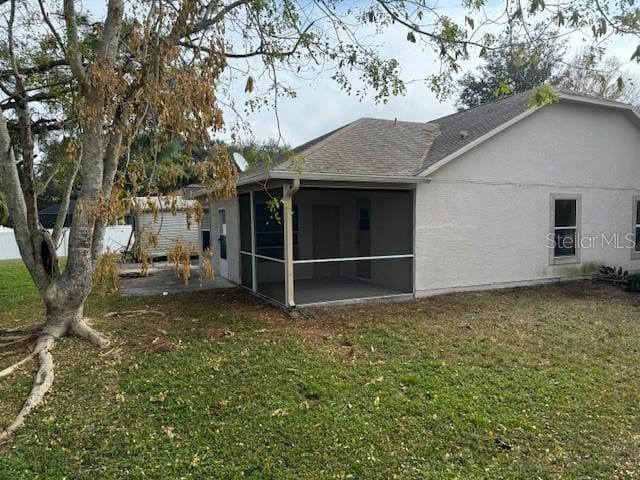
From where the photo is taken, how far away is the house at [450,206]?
9242 millimetres

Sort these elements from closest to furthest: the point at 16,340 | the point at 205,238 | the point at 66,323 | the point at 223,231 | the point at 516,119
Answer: the point at 16,340
the point at 66,323
the point at 516,119
the point at 223,231
the point at 205,238

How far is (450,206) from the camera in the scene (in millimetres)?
9492

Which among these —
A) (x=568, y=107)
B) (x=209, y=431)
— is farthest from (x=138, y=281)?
(x=568, y=107)

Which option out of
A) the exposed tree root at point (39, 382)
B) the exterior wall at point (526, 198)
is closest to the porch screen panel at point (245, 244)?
the exterior wall at point (526, 198)

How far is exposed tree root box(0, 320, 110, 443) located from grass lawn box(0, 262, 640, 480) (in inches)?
4.1

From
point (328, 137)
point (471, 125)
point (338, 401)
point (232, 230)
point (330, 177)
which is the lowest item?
point (338, 401)

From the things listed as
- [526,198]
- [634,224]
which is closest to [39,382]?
[526,198]

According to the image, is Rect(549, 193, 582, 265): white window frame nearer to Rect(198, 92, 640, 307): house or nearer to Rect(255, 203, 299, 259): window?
Rect(198, 92, 640, 307): house

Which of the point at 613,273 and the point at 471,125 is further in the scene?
the point at 613,273

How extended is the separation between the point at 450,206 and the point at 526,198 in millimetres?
2194

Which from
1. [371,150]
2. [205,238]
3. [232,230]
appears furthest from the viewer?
[205,238]

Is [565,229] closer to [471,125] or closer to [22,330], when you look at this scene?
[471,125]

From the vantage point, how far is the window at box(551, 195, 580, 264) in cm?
1080

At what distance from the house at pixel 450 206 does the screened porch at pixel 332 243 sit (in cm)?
3
